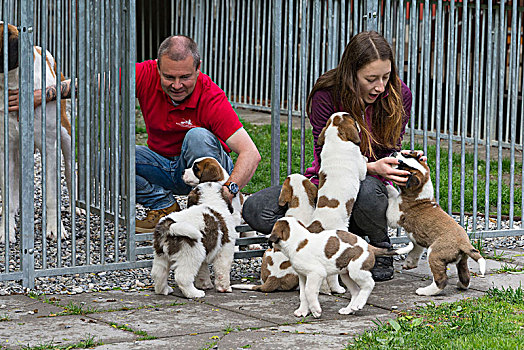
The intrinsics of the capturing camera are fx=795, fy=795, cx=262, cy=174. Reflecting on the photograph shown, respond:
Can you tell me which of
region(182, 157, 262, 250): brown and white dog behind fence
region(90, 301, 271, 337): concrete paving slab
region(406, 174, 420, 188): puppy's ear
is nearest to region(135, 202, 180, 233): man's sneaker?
region(182, 157, 262, 250): brown and white dog behind fence

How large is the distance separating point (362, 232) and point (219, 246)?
981 millimetres

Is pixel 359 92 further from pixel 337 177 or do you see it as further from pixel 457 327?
pixel 457 327

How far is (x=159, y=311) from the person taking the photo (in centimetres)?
416

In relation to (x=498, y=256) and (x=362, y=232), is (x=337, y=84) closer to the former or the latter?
(x=362, y=232)

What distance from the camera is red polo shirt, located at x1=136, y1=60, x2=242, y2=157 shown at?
211 inches

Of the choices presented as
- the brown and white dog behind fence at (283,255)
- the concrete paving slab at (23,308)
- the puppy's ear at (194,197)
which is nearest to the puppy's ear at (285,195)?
the brown and white dog behind fence at (283,255)

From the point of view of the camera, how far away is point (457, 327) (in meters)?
3.69

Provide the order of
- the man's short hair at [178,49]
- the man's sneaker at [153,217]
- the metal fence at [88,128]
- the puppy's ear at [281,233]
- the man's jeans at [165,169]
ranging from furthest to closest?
the man's sneaker at [153,217], the man's jeans at [165,169], the man's short hair at [178,49], the metal fence at [88,128], the puppy's ear at [281,233]

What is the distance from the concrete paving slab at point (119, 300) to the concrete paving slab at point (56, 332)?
0.28 metres

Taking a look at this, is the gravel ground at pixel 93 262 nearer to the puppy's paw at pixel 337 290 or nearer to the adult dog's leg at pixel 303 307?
→ the puppy's paw at pixel 337 290

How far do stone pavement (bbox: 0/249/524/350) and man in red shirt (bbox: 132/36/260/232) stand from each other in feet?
2.63

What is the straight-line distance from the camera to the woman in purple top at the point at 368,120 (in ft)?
15.9

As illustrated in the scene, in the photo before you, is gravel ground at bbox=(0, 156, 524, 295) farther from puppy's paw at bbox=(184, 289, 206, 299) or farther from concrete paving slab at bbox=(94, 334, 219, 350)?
concrete paving slab at bbox=(94, 334, 219, 350)

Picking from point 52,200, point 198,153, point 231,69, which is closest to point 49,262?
point 52,200
